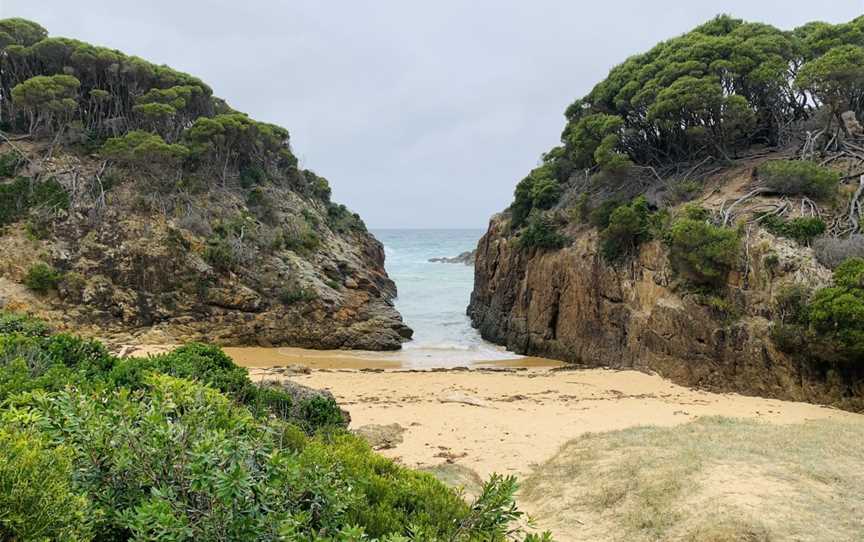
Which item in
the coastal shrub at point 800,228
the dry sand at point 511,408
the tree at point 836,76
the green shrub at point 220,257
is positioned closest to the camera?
the dry sand at point 511,408

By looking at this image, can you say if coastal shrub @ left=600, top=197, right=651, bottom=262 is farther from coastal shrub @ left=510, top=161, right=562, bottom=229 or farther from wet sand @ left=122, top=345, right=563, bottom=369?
coastal shrub @ left=510, top=161, right=562, bottom=229

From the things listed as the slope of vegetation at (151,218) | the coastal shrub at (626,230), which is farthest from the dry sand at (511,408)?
the slope of vegetation at (151,218)

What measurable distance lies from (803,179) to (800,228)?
197cm

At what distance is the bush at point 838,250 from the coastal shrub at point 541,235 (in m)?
7.95

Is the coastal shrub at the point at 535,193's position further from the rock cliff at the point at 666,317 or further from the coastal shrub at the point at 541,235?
the rock cliff at the point at 666,317

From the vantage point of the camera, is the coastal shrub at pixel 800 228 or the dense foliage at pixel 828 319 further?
the coastal shrub at pixel 800 228

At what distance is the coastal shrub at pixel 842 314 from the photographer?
980 cm

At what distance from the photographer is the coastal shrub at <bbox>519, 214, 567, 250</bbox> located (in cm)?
1892

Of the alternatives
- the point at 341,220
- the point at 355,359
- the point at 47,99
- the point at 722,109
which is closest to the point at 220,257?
the point at 355,359

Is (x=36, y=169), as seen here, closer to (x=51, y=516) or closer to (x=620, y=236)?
(x=620, y=236)

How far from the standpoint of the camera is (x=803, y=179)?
13.6m

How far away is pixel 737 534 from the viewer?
4523 millimetres

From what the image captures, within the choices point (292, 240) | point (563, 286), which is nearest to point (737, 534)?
point (563, 286)

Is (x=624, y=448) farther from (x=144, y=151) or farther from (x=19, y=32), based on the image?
(x=19, y=32)
